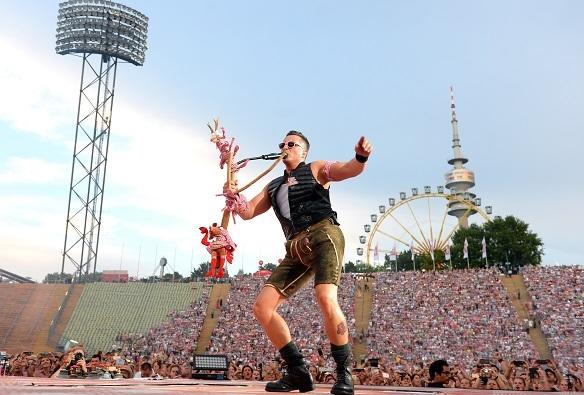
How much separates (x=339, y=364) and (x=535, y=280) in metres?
33.2

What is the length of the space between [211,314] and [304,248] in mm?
31885

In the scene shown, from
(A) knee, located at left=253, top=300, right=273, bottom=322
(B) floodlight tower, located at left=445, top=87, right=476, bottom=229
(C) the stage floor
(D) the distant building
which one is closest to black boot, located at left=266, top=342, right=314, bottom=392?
(C) the stage floor

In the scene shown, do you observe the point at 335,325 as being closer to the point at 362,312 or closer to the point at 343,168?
the point at 343,168

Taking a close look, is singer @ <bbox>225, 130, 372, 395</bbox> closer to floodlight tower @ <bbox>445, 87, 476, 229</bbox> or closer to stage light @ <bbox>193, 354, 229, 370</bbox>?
stage light @ <bbox>193, 354, 229, 370</bbox>

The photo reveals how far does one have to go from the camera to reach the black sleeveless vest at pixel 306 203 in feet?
16.4

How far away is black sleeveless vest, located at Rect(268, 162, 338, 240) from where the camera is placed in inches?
197

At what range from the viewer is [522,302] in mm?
31438

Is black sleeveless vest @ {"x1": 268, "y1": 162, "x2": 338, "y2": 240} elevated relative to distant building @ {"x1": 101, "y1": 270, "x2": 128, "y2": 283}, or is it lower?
lower

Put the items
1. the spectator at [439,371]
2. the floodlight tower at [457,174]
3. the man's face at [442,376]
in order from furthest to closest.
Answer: the floodlight tower at [457,174] < the man's face at [442,376] < the spectator at [439,371]

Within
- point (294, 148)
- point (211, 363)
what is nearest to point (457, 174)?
point (211, 363)

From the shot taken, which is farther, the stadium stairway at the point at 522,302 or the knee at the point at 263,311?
the stadium stairway at the point at 522,302

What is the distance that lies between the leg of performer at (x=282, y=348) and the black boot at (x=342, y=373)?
0.44 m

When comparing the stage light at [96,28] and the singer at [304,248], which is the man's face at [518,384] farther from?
the stage light at [96,28]

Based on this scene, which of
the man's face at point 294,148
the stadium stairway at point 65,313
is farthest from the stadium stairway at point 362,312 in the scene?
the man's face at point 294,148
